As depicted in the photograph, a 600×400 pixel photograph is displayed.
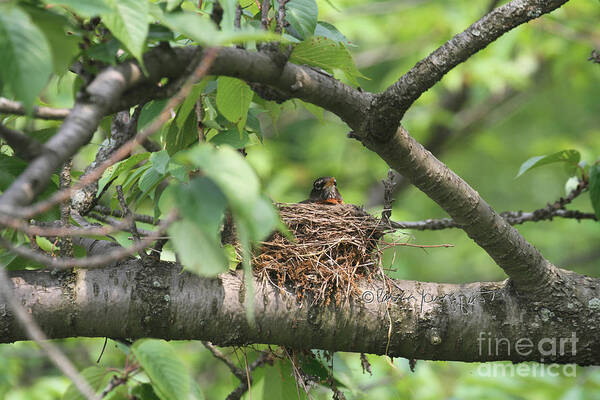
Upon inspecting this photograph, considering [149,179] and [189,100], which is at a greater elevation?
[189,100]

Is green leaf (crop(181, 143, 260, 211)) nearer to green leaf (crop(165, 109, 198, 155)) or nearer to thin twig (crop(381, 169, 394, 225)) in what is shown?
green leaf (crop(165, 109, 198, 155))

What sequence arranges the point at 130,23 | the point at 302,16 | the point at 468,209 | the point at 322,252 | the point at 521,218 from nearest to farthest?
the point at 130,23 → the point at 302,16 → the point at 468,209 → the point at 322,252 → the point at 521,218

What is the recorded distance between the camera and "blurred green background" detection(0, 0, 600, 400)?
21.9ft

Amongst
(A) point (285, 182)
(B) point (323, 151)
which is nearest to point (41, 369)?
(A) point (285, 182)

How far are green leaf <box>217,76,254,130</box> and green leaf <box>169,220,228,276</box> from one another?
0.92 metres

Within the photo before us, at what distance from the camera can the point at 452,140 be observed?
9281 mm

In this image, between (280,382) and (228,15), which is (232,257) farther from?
(228,15)

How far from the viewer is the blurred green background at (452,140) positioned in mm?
6660

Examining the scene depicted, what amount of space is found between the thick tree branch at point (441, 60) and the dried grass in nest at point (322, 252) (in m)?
0.61

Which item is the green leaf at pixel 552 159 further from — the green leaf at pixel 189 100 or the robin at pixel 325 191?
the robin at pixel 325 191

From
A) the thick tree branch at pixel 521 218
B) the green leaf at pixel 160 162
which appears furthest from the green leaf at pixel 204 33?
the thick tree branch at pixel 521 218

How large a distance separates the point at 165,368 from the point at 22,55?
0.92 metres

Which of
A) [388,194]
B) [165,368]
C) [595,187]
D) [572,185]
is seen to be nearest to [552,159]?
[595,187]

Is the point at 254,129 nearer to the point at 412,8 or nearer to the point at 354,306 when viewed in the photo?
the point at 354,306
